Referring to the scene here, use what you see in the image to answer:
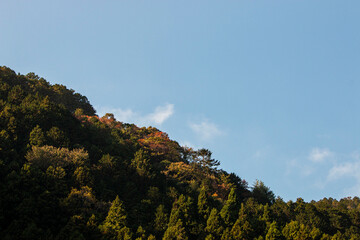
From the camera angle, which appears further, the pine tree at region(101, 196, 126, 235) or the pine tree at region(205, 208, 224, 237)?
the pine tree at region(205, 208, 224, 237)

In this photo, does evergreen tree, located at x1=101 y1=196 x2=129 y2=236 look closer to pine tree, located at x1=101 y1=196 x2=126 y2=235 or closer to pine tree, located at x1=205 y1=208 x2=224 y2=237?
pine tree, located at x1=101 y1=196 x2=126 y2=235

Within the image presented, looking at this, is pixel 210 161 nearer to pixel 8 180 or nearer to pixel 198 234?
pixel 198 234

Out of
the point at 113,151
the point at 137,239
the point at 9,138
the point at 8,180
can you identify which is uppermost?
the point at 113,151

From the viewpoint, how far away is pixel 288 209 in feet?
164

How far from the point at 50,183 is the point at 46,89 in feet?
146

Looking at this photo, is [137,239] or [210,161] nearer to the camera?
[137,239]

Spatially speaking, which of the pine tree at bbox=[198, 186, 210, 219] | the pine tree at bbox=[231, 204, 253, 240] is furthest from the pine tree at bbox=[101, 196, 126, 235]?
the pine tree at bbox=[231, 204, 253, 240]

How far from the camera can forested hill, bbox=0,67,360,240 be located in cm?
3077

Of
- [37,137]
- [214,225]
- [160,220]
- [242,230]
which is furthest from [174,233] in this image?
[37,137]

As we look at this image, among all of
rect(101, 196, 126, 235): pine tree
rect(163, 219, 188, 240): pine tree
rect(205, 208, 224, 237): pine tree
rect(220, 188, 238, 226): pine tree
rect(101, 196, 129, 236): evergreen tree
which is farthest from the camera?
rect(220, 188, 238, 226): pine tree

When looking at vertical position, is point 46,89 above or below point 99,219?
above

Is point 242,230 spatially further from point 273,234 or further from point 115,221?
point 115,221

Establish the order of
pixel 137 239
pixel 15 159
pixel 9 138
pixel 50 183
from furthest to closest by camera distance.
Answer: pixel 9 138
pixel 15 159
pixel 50 183
pixel 137 239

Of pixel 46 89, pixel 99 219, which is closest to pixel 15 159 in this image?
pixel 99 219
